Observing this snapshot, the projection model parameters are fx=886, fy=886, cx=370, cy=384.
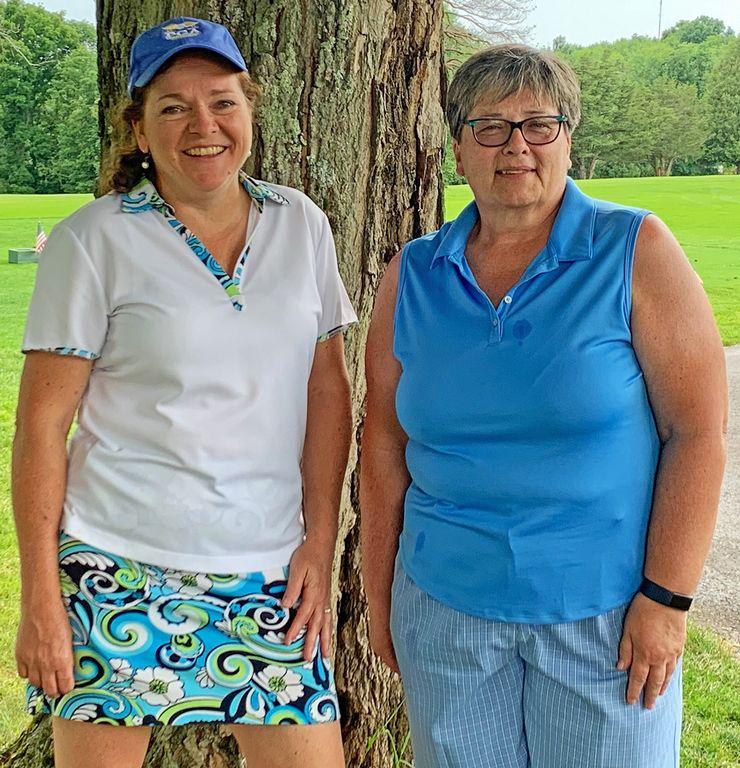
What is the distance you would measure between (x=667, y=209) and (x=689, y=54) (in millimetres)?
7251

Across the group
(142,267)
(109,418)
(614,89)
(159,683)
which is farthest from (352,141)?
(614,89)

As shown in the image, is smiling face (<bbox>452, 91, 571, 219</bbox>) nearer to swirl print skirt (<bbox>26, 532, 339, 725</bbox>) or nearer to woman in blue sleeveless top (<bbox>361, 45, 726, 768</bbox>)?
woman in blue sleeveless top (<bbox>361, 45, 726, 768</bbox>)

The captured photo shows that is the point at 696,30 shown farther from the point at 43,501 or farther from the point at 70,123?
the point at 43,501

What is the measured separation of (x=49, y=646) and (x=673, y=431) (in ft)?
3.81

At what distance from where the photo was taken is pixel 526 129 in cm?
154

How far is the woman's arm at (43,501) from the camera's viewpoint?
1.57m

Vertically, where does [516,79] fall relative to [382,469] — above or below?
above

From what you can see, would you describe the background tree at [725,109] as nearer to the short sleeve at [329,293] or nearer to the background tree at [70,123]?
→ the background tree at [70,123]

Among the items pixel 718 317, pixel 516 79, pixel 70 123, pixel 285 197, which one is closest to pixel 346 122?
pixel 285 197

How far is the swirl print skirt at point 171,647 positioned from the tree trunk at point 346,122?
2.19 feet

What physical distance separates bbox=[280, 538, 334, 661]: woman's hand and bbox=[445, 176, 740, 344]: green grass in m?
7.42

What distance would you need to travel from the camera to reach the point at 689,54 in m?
25.0

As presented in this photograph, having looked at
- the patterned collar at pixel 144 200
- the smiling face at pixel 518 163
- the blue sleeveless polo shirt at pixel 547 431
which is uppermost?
the smiling face at pixel 518 163

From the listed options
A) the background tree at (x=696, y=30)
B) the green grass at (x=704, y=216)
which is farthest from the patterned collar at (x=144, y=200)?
the background tree at (x=696, y=30)
